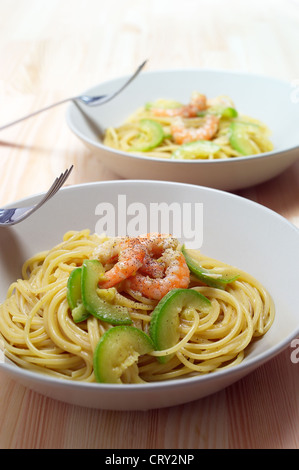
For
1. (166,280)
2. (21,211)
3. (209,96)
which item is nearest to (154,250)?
(166,280)

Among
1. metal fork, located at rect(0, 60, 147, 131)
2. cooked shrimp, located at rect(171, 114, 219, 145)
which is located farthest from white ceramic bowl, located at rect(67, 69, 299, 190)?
cooked shrimp, located at rect(171, 114, 219, 145)

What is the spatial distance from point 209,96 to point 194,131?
21.7 inches

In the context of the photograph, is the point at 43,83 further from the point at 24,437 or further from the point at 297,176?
the point at 24,437

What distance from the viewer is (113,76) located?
13.9 feet

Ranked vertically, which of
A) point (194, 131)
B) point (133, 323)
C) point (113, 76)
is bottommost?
point (133, 323)

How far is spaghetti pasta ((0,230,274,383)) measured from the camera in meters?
1.65

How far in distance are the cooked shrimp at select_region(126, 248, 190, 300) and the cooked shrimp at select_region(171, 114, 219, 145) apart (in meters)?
1.28

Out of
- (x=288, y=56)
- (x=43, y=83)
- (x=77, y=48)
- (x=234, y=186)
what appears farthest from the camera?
(x=77, y=48)

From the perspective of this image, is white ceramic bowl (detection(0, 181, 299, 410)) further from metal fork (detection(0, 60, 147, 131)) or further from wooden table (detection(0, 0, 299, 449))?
metal fork (detection(0, 60, 147, 131))

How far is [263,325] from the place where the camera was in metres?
1.80

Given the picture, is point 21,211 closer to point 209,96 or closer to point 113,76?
point 209,96

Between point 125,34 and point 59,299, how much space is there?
3815mm

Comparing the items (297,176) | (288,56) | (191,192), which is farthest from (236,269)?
(288,56)

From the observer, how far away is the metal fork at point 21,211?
1895mm
